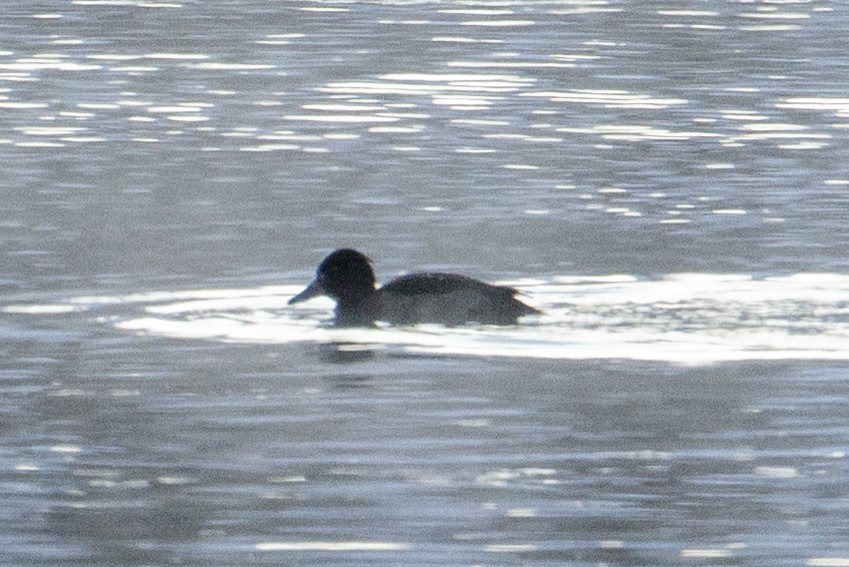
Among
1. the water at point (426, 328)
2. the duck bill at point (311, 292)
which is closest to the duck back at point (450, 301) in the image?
the water at point (426, 328)

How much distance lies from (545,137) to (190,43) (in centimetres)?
1128

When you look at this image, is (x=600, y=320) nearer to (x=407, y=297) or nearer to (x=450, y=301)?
(x=450, y=301)

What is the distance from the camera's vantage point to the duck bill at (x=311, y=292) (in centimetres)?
1588

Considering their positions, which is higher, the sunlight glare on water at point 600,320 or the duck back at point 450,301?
the duck back at point 450,301

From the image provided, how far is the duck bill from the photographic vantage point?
1588 centimetres

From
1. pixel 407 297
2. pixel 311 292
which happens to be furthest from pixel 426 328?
pixel 311 292

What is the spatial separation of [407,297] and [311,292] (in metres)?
0.81

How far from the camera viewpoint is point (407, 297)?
15359 millimetres

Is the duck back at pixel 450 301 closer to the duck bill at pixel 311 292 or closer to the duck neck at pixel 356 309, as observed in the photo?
the duck neck at pixel 356 309

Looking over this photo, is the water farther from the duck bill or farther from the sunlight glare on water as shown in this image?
the duck bill

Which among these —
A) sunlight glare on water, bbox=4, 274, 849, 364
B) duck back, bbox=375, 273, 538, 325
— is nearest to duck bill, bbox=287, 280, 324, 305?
sunlight glare on water, bbox=4, 274, 849, 364

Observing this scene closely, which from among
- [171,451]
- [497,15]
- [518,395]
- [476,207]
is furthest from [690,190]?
[497,15]

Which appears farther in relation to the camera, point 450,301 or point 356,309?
point 356,309

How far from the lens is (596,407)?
1273 centimetres
